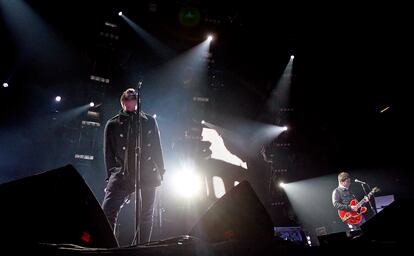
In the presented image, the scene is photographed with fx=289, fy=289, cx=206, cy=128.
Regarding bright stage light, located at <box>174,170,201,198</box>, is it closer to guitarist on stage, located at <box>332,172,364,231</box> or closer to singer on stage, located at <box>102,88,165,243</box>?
singer on stage, located at <box>102,88,165,243</box>

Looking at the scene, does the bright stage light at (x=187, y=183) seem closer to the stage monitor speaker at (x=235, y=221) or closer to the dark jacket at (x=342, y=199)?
the dark jacket at (x=342, y=199)

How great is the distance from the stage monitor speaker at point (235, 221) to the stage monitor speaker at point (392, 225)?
45 cm

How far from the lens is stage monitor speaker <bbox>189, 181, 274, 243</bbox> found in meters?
1.44

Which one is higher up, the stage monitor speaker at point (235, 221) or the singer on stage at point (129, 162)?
the singer on stage at point (129, 162)

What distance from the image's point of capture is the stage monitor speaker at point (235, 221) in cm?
144

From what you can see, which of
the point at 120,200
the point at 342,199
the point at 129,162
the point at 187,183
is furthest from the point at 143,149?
the point at 342,199

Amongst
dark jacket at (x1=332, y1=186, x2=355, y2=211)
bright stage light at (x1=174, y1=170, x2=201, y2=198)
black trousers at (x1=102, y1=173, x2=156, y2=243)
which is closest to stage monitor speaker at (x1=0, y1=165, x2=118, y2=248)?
black trousers at (x1=102, y1=173, x2=156, y2=243)

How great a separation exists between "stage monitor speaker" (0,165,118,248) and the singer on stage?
2.52 metres

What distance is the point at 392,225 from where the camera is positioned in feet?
4.08

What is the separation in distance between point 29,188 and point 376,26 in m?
11.0

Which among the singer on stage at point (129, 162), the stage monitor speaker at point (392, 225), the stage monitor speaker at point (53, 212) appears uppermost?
the singer on stage at point (129, 162)

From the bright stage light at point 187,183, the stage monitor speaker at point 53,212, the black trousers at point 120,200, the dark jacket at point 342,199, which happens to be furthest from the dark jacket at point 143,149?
the dark jacket at point 342,199

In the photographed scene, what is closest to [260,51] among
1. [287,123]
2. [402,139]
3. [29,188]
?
[287,123]

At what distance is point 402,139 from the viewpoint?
35.4 ft
